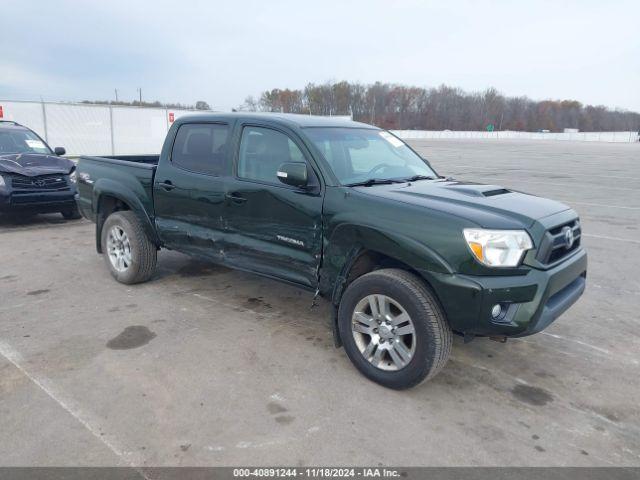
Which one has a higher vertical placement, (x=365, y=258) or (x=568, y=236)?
(x=568, y=236)

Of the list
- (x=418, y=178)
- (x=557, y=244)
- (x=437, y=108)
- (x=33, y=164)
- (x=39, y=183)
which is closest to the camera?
(x=557, y=244)

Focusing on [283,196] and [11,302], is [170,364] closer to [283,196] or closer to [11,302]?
[283,196]

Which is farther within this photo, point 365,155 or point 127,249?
point 127,249

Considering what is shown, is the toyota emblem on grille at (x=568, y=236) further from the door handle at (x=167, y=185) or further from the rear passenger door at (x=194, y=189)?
the door handle at (x=167, y=185)

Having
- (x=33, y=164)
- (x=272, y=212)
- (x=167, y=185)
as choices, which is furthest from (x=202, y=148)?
(x=33, y=164)

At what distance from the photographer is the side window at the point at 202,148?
455 centimetres

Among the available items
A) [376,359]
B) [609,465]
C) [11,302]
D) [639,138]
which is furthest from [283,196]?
[639,138]

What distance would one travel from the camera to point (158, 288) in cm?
546

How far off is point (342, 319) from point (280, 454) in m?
1.14

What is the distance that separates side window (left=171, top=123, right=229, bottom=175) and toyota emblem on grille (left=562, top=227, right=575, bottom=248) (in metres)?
2.78

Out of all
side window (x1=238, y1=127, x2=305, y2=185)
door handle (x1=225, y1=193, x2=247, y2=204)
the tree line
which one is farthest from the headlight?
the tree line

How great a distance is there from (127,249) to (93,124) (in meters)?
18.2

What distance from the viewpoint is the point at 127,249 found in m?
5.50

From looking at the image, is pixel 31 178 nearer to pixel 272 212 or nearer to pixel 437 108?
pixel 272 212
